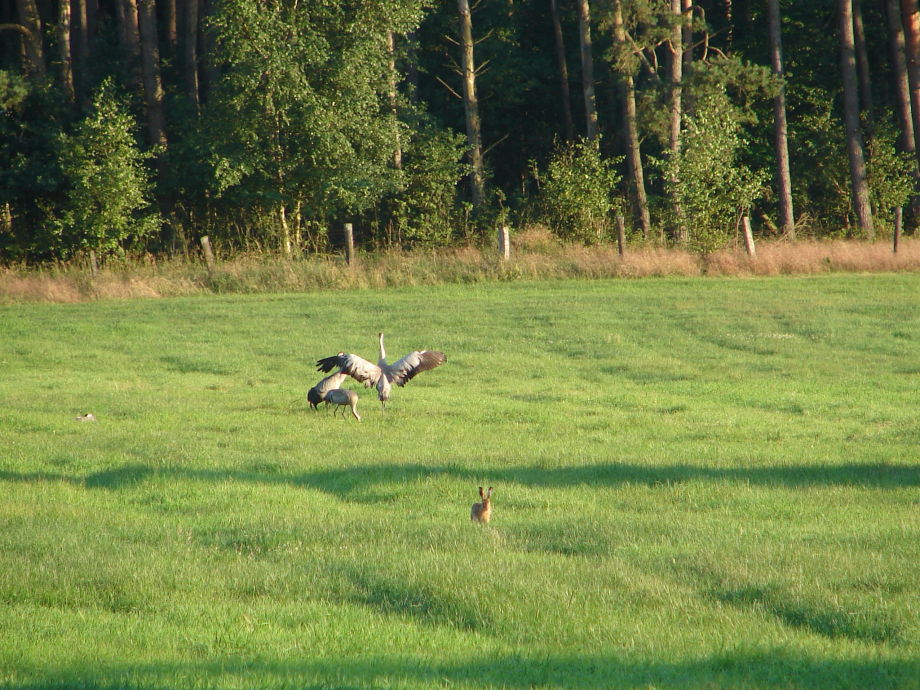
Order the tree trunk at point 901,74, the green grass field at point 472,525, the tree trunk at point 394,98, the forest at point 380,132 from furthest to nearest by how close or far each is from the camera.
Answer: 1. the tree trunk at point 901,74
2. the tree trunk at point 394,98
3. the forest at point 380,132
4. the green grass field at point 472,525

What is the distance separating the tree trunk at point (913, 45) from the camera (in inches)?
1538

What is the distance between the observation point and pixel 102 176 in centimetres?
3638

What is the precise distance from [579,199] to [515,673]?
116ft

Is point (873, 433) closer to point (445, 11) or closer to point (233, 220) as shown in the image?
point (233, 220)

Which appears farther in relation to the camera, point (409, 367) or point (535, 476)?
point (409, 367)

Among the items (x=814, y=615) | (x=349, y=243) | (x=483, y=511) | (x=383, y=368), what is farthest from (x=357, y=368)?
(x=349, y=243)

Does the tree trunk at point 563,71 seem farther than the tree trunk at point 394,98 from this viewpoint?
Yes

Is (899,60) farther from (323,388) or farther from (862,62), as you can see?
(323,388)

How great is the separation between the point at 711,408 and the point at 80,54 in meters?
37.7

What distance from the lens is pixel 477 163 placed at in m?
45.6

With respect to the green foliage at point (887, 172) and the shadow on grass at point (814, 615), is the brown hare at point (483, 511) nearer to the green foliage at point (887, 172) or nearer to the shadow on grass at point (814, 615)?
the shadow on grass at point (814, 615)

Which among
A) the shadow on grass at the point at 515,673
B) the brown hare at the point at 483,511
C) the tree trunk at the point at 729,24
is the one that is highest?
the tree trunk at the point at 729,24

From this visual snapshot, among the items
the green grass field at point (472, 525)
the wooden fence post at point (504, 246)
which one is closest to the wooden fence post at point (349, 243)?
the wooden fence post at point (504, 246)

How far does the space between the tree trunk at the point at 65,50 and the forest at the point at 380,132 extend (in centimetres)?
10
